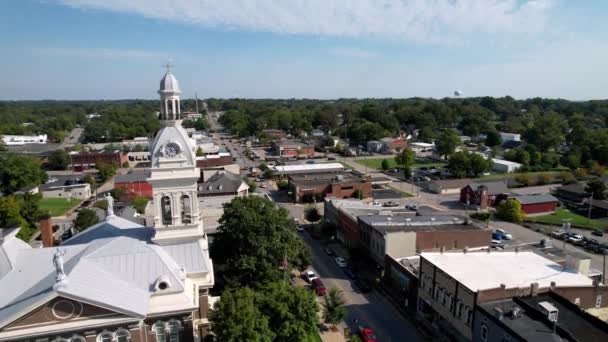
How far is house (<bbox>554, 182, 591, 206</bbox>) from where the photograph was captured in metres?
67.7

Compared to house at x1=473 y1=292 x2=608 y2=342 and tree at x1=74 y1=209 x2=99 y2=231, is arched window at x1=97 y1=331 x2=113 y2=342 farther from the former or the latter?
tree at x1=74 y1=209 x2=99 y2=231

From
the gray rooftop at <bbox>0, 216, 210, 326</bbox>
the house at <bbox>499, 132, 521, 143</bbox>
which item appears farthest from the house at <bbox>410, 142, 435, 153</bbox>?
the gray rooftop at <bbox>0, 216, 210, 326</bbox>

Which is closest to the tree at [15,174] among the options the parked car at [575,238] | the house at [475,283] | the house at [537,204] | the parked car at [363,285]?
the parked car at [363,285]

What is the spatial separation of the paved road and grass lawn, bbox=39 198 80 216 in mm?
47786

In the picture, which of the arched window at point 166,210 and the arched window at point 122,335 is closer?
the arched window at point 122,335

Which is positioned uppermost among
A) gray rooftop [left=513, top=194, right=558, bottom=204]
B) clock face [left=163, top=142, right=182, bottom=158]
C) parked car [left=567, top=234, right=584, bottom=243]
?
clock face [left=163, top=142, right=182, bottom=158]

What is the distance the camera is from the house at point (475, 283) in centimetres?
2670

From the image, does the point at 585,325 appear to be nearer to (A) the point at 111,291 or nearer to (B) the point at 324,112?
(A) the point at 111,291

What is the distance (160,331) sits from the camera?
73.6ft

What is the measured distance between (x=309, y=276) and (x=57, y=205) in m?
53.1

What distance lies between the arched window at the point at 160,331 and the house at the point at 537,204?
5655 centimetres

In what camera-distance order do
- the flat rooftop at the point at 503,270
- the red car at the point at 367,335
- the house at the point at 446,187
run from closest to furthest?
the flat rooftop at the point at 503,270 → the red car at the point at 367,335 → the house at the point at 446,187

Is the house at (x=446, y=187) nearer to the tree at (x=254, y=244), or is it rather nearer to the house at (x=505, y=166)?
the house at (x=505, y=166)

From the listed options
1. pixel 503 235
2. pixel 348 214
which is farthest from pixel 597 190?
pixel 348 214
